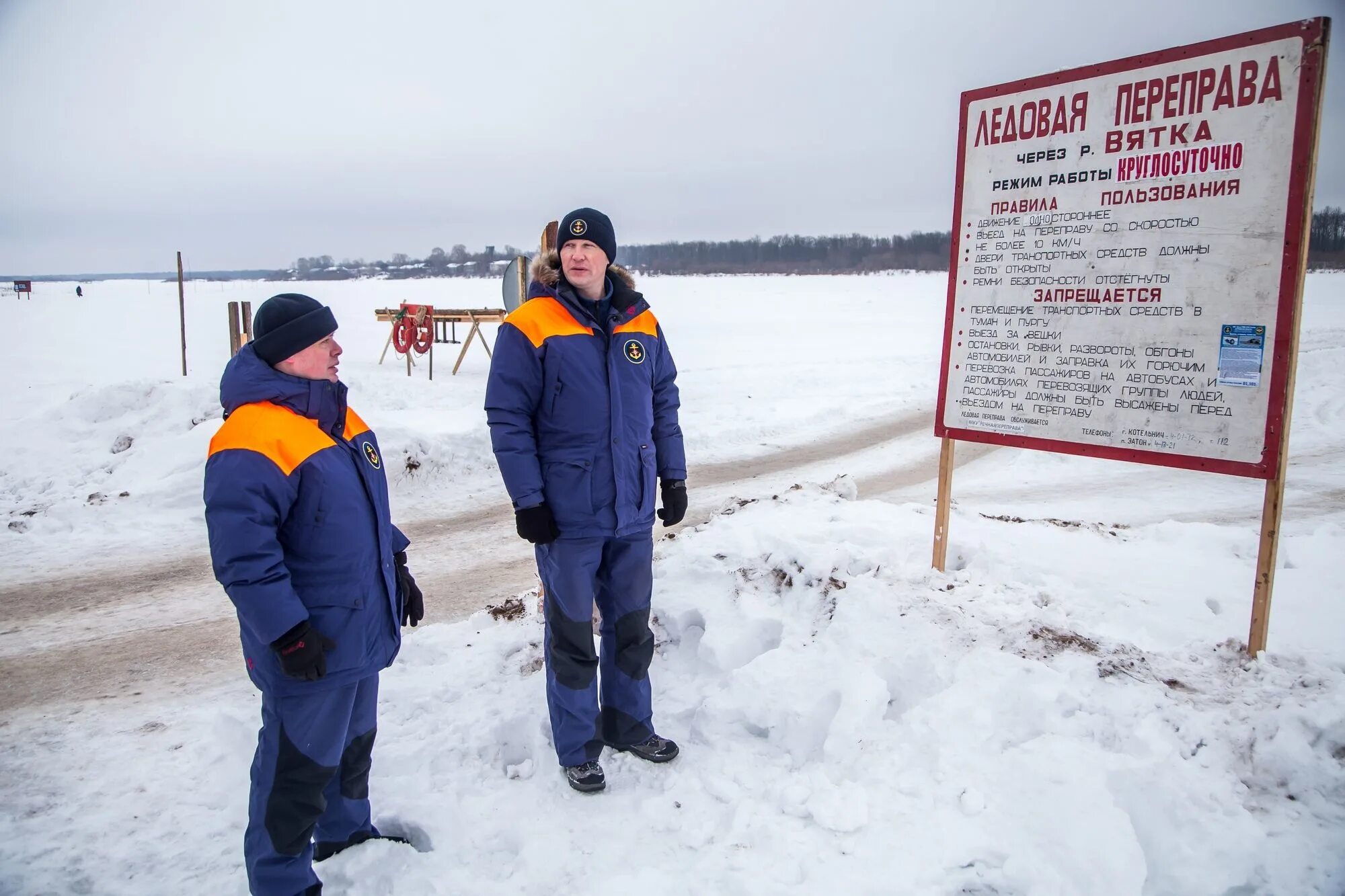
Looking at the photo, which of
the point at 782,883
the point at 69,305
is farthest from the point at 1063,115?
the point at 69,305

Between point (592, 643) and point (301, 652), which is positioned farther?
point (592, 643)

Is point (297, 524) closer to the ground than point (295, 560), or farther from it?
farther from it

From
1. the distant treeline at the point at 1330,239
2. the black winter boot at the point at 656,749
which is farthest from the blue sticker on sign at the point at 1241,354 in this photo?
the distant treeline at the point at 1330,239

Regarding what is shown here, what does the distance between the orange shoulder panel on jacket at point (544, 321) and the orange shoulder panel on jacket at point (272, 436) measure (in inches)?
35.1

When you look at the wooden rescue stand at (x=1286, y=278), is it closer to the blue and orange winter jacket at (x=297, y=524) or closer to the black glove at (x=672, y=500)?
the black glove at (x=672, y=500)

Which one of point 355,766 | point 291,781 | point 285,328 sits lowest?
point 355,766

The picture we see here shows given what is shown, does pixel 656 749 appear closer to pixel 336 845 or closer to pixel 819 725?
pixel 819 725

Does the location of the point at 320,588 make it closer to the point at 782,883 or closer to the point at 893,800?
the point at 782,883

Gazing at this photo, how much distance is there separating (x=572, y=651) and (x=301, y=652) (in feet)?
3.62

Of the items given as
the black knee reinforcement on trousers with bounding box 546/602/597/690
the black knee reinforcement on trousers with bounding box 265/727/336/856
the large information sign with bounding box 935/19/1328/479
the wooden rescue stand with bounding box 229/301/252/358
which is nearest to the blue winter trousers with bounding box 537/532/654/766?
the black knee reinforcement on trousers with bounding box 546/602/597/690

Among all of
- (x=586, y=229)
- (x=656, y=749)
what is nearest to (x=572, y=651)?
(x=656, y=749)

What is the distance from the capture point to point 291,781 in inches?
90.9

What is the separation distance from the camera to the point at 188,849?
272 cm

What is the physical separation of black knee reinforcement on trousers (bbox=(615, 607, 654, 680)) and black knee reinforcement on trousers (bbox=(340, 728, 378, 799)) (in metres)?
1.01
